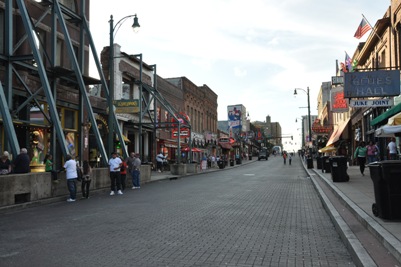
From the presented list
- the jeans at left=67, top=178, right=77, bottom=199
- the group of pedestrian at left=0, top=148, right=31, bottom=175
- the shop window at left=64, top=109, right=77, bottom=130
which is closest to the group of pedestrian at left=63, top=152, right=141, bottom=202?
the jeans at left=67, top=178, right=77, bottom=199

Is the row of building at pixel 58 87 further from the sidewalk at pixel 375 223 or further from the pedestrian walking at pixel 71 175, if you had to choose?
the sidewalk at pixel 375 223

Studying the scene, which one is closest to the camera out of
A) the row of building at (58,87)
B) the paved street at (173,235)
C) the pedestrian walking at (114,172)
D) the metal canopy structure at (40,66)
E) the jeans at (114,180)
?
the paved street at (173,235)

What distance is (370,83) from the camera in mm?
16531

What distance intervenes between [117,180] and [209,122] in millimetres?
44618

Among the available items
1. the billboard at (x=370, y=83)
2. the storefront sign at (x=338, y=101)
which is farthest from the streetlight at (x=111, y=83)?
the storefront sign at (x=338, y=101)

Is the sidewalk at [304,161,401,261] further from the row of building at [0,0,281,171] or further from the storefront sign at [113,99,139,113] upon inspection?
the storefront sign at [113,99,139,113]

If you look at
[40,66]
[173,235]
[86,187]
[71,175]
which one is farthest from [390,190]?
[40,66]

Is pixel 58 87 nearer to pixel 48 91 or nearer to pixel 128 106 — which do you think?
pixel 128 106

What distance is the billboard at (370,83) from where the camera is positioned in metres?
→ 16.4

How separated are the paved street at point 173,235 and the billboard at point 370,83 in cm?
624

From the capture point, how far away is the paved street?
5859 mm

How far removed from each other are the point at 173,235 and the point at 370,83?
12.4 metres

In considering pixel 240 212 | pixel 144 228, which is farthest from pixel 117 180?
pixel 144 228

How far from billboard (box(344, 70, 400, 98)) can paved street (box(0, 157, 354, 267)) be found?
6239 mm
